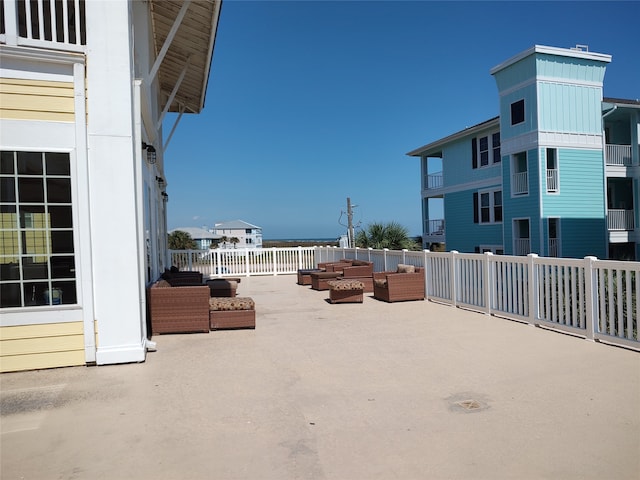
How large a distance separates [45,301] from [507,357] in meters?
4.94

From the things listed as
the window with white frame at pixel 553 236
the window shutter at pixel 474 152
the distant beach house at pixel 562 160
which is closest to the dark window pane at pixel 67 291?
the distant beach house at pixel 562 160

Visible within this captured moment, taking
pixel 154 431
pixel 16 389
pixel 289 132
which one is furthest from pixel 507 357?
pixel 289 132

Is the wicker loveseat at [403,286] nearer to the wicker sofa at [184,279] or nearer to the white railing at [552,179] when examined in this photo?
the wicker sofa at [184,279]

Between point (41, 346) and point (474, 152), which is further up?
point (474, 152)

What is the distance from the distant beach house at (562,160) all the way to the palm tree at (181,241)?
65.0 feet

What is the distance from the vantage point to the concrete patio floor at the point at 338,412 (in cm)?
247

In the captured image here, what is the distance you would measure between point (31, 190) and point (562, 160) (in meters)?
17.1

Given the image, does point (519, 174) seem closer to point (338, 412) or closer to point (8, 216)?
point (338, 412)

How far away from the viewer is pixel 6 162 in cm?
423

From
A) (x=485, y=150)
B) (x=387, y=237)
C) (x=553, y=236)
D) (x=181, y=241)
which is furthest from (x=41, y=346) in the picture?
(x=181, y=241)

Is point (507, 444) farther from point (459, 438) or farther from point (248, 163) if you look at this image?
point (248, 163)

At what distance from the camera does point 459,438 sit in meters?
2.76

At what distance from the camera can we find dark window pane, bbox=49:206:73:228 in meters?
4.44

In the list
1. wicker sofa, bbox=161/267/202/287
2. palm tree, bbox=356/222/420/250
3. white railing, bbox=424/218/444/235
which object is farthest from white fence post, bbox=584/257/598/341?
white railing, bbox=424/218/444/235
